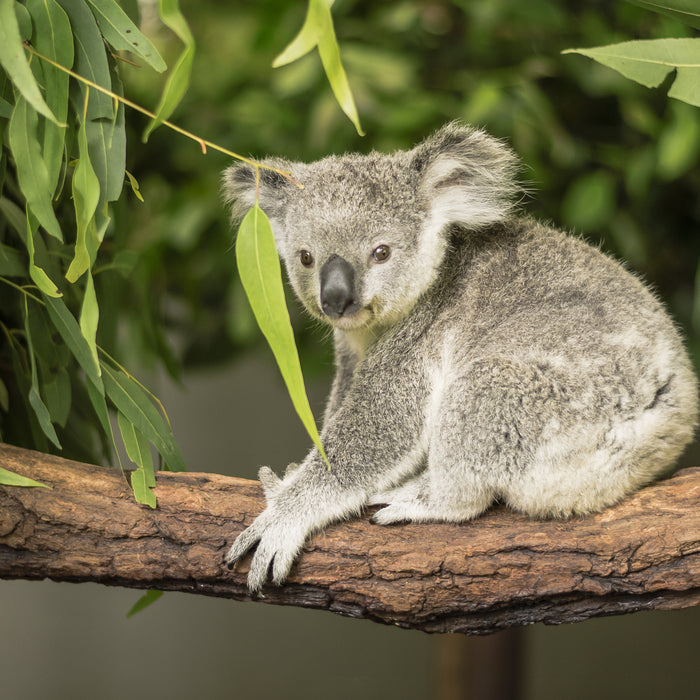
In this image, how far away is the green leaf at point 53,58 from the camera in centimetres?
150

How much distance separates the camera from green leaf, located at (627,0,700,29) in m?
1.64

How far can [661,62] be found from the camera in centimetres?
157

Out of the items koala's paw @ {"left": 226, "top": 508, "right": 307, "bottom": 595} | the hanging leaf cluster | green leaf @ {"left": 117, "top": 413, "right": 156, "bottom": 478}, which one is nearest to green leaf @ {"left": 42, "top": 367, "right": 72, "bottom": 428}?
the hanging leaf cluster

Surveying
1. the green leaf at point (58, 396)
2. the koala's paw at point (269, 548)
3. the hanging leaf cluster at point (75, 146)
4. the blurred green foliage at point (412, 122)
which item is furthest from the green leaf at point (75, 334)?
the blurred green foliage at point (412, 122)

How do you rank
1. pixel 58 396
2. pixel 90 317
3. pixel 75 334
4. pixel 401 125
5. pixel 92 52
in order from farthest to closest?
1. pixel 401 125
2. pixel 58 396
3. pixel 75 334
4. pixel 92 52
5. pixel 90 317

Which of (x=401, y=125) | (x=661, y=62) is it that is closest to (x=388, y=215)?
(x=661, y=62)

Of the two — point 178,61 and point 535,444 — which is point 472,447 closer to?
point 535,444

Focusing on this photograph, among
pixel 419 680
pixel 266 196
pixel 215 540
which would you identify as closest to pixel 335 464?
pixel 215 540

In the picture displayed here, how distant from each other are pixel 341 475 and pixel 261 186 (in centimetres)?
89

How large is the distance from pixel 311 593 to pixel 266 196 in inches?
44.0

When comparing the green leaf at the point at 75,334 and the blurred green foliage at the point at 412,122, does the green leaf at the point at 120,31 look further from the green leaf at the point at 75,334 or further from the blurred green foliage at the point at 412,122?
the blurred green foliage at the point at 412,122

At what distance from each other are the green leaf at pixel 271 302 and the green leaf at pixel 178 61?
10.2 inches

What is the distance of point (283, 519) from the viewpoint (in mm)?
1726

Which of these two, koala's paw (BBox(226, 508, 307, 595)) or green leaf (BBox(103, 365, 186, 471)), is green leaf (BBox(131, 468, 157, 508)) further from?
koala's paw (BBox(226, 508, 307, 595))
